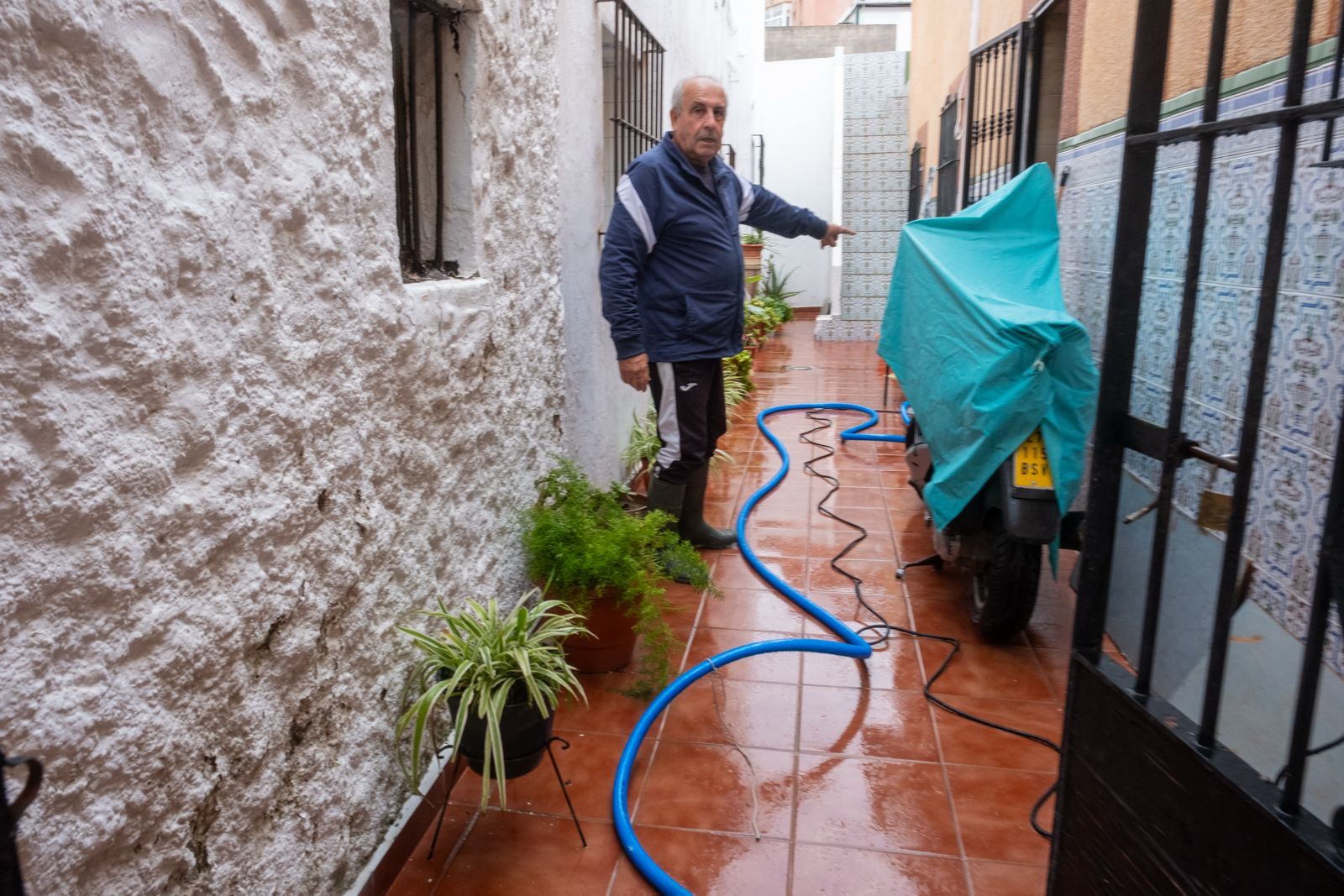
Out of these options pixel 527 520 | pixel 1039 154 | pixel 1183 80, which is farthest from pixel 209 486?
pixel 1039 154

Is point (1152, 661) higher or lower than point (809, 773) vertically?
higher

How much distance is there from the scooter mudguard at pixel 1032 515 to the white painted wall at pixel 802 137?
11532 mm

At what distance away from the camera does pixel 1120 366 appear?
63.8 inches

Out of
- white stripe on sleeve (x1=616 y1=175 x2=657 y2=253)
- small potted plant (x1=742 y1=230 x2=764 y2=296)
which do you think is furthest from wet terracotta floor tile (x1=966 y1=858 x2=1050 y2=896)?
small potted plant (x1=742 y1=230 x2=764 y2=296)

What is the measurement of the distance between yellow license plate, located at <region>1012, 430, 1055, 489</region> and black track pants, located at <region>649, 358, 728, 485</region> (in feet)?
4.35

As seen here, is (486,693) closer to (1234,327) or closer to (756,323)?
(1234,327)

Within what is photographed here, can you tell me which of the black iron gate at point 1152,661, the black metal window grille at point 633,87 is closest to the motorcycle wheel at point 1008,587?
the black iron gate at point 1152,661

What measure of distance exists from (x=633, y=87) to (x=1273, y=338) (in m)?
3.53

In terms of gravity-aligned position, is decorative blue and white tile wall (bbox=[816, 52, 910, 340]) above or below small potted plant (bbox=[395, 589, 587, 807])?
above

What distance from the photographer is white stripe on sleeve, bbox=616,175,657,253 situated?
3.65m

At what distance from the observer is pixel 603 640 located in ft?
10.3

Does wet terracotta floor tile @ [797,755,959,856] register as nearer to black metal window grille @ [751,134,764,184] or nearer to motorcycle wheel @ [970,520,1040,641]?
motorcycle wheel @ [970,520,1040,641]

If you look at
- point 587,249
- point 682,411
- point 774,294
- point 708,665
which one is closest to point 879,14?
point 774,294

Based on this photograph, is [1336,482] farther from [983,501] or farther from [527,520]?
[527,520]
